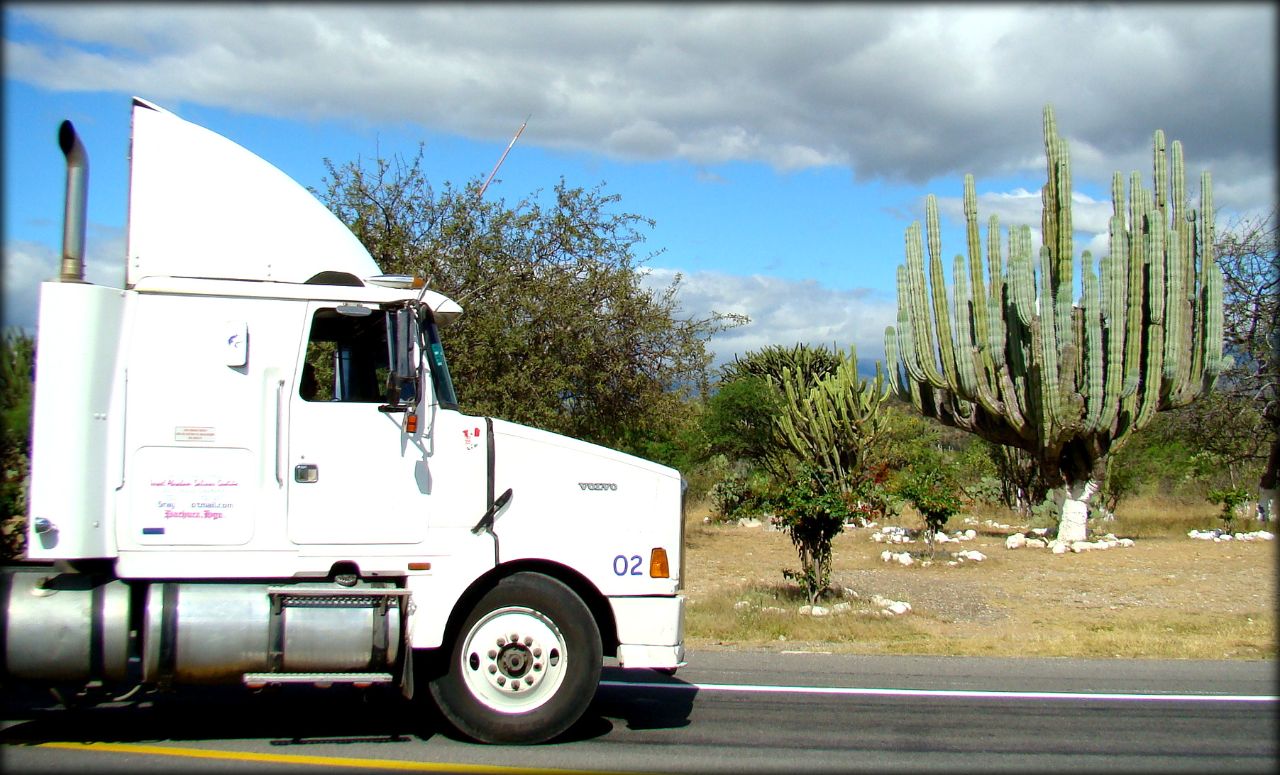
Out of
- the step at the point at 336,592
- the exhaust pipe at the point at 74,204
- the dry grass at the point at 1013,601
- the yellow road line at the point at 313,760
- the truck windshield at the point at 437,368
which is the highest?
the exhaust pipe at the point at 74,204

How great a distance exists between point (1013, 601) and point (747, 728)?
26.3 feet

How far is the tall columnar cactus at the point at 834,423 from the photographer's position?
82.5ft

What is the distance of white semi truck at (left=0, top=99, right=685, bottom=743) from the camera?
616 cm

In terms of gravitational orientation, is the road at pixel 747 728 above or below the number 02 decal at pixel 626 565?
below

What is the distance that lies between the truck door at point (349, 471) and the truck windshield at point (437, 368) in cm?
28

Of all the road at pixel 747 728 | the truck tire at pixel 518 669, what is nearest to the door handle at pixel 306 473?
the truck tire at pixel 518 669

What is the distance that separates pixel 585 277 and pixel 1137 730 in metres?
10.2

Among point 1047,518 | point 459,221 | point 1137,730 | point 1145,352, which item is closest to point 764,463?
point 1047,518

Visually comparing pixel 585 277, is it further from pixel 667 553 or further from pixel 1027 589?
pixel 667 553

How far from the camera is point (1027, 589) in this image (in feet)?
49.0

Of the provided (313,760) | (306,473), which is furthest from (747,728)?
(306,473)

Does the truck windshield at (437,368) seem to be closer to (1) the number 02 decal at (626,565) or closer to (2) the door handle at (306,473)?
(2) the door handle at (306,473)

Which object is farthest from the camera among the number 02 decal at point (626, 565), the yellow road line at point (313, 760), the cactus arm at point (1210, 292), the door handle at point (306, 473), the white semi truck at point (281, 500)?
the cactus arm at point (1210, 292)

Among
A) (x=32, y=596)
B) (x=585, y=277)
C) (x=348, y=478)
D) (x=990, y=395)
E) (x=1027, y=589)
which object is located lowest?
(x=1027, y=589)
